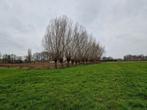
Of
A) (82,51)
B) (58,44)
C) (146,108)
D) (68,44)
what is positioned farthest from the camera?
(82,51)

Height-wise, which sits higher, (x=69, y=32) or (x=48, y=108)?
(x=69, y=32)

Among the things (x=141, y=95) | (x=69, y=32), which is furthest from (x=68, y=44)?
(x=141, y=95)

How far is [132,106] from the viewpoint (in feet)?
18.4

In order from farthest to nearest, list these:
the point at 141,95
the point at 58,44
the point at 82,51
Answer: the point at 82,51
the point at 58,44
the point at 141,95

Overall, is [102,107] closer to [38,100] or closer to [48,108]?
[48,108]

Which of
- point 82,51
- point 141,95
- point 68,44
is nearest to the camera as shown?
point 141,95

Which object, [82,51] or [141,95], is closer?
[141,95]

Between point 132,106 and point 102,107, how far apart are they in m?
0.97

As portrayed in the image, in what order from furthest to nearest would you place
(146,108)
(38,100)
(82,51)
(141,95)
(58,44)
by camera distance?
(82,51)
(58,44)
(141,95)
(38,100)
(146,108)

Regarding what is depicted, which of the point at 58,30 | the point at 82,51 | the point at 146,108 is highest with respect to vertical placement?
the point at 58,30

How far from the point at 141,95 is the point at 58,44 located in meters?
29.5

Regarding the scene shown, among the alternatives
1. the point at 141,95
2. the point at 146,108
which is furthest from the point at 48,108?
the point at 141,95

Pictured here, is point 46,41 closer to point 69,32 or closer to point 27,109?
point 69,32

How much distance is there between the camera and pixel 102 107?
18.0 ft
